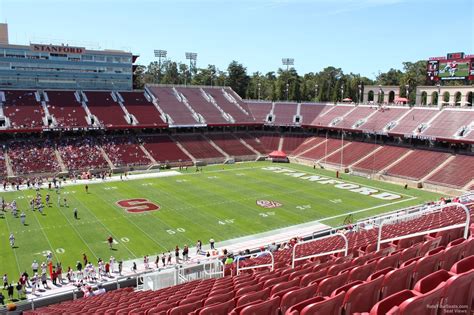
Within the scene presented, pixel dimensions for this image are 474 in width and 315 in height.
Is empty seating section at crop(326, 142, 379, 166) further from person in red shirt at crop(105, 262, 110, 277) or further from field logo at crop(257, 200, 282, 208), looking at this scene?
person in red shirt at crop(105, 262, 110, 277)

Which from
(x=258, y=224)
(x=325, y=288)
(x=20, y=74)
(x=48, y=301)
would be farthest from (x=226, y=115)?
(x=325, y=288)

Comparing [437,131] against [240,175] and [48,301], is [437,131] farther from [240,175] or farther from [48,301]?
[48,301]

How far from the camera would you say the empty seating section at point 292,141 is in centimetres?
6931

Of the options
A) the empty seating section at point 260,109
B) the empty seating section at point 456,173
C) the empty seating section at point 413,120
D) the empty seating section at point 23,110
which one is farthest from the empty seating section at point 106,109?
the empty seating section at point 456,173

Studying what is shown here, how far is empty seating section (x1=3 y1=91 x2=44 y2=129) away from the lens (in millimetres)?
55269

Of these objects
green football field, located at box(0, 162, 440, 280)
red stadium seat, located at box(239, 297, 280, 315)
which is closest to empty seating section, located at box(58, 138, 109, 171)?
green football field, located at box(0, 162, 440, 280)

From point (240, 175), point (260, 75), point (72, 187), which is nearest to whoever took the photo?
point (72, 187)

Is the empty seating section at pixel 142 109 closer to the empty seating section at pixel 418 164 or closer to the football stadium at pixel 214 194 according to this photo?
the football stadium at pixel 214 194

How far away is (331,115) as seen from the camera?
72312 mm

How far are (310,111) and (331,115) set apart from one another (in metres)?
5.17

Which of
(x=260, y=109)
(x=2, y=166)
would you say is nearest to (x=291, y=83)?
(x=260, y=109)

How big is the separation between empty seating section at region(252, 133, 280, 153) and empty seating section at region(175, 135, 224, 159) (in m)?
10.5

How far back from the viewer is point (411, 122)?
59.9 meters

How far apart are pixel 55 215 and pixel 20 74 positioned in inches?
1417
